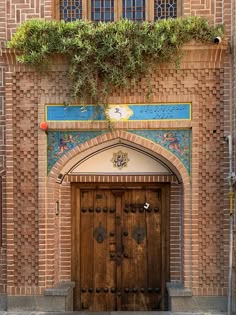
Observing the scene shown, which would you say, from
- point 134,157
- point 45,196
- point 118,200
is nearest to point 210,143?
point 134,157

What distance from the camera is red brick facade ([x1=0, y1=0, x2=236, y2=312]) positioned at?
7.99m

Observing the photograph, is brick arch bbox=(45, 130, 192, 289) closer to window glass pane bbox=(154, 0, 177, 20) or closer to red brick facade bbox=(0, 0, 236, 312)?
red brick facade bbox=(0, 0, 236, 312)

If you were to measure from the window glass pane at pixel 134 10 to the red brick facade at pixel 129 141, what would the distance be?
2.52 ft

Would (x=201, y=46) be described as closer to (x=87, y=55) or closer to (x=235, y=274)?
(x=87, y=55)

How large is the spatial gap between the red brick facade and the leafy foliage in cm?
23

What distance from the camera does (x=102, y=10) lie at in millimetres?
8516

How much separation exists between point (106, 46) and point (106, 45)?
2cm

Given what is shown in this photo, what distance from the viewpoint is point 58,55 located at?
7988 mm

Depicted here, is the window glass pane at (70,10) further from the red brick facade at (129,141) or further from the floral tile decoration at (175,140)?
the floral tile decoration at (175,140)

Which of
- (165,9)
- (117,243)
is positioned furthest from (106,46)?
(117,243)

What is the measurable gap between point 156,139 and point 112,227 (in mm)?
1755

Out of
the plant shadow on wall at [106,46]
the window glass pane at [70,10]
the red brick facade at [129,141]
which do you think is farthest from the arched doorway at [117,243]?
the window glass pane at [70,10]

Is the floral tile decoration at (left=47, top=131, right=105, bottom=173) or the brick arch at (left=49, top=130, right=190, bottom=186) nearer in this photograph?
the brick arch at (left=49, top=130, right=190, bottom=186)

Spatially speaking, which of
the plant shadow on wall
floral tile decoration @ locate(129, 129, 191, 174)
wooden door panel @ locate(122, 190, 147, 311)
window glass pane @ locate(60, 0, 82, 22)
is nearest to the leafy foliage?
the plant shadow on wall
